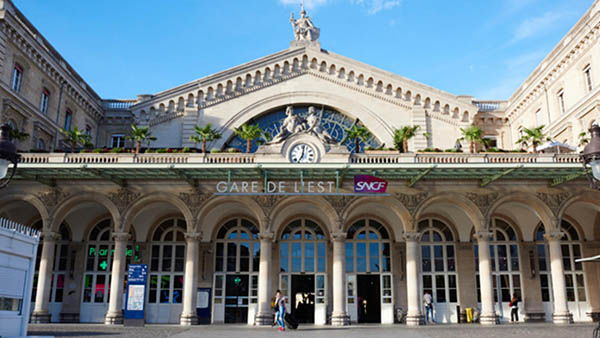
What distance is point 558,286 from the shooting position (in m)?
25.9

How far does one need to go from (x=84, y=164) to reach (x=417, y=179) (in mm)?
16319

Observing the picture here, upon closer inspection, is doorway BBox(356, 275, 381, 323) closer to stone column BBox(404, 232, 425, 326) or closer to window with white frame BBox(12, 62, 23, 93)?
stone column BBox(404, 232, 425, 326)

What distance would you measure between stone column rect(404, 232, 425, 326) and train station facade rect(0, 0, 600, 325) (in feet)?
0.29

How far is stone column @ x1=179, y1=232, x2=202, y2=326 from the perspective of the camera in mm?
25766

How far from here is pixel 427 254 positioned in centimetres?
3094

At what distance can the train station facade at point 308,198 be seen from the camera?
2605 centimetres

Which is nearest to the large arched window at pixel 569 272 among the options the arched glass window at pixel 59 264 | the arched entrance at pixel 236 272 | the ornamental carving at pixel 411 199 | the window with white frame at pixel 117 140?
the ornamental carving at pixel 411 199

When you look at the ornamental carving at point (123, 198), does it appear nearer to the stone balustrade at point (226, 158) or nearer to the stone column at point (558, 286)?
the stone balustrade at point (226, 158)

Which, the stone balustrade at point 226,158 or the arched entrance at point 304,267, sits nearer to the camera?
the stone balustrade at point 226,158

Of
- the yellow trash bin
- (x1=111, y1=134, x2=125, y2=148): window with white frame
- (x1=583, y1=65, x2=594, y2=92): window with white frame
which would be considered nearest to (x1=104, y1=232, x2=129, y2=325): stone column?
(x1=111, y1=134, x2=125, y2=148): window with white frame

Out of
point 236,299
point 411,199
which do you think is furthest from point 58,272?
point 411,199

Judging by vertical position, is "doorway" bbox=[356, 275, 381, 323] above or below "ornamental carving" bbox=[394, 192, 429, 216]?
below

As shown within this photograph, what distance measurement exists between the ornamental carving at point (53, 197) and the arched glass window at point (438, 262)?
66.4 feet

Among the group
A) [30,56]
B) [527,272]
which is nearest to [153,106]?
[30,56]
